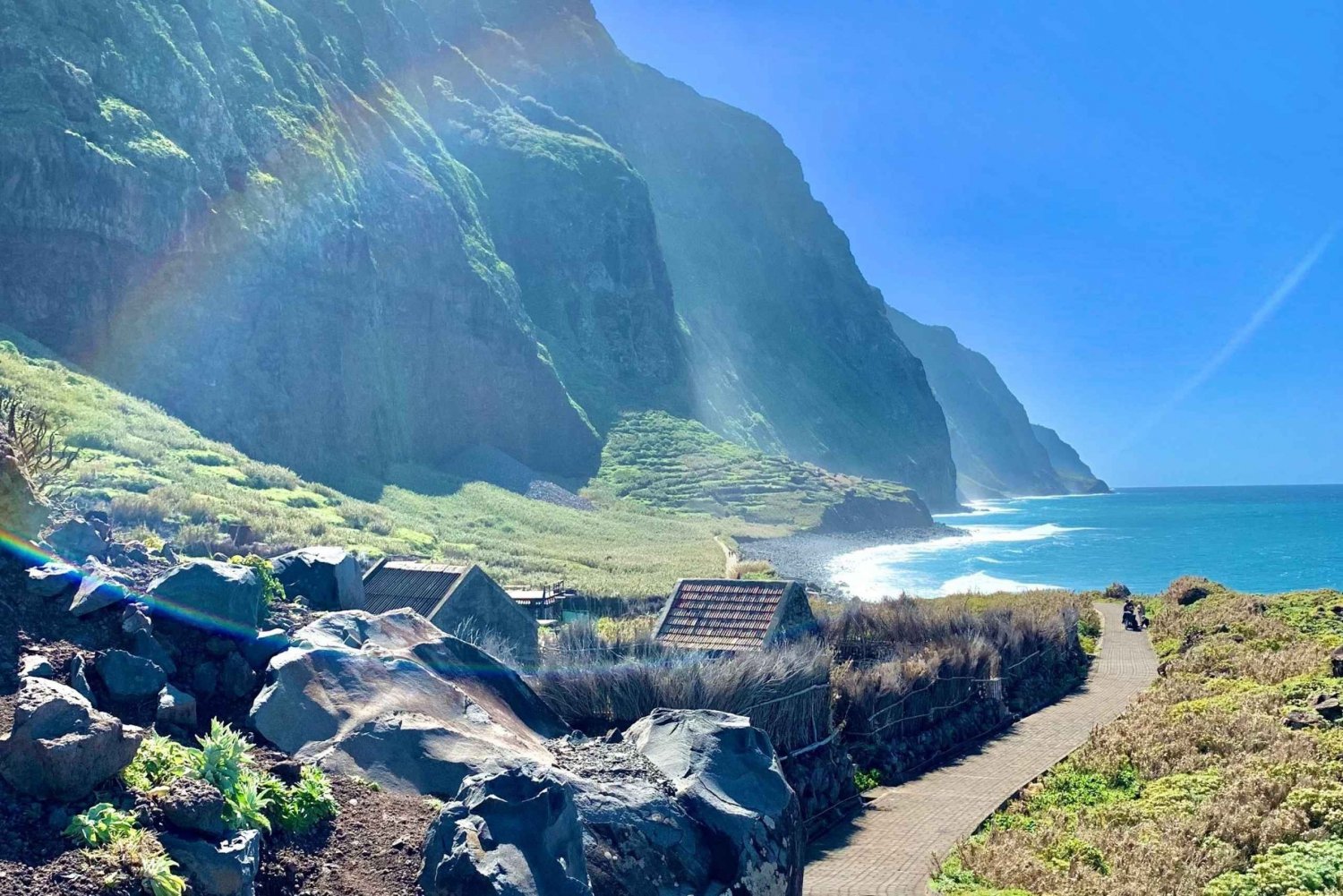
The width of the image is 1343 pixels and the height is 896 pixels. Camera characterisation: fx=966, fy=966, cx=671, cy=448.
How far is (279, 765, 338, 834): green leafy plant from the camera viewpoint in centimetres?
522

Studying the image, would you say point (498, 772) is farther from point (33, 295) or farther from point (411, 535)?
point (33, 295)

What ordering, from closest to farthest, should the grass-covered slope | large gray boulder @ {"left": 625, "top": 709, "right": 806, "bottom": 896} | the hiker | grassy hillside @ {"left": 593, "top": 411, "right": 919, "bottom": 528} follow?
1. large gray boulder @ {"left": 625, "top": 709, "right": 806, "bottom": 896}
2. the grass-covered slope
3. the hiker
4. grassy hillside @ {"left": 593, "top": 411, "right": 919, "bottom": 528}

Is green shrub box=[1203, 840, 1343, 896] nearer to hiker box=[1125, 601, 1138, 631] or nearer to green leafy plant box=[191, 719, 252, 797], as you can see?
green leafy plant box=[191, 719, 252, 797]

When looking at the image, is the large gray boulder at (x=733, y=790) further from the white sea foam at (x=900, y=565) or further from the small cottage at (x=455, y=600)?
the white sea foam at (x=900, y=565)

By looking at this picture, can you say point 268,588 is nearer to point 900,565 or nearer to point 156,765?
point 156,765

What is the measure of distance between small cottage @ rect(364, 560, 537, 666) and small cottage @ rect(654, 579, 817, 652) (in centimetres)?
255

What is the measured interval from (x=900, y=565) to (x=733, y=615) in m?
63.0

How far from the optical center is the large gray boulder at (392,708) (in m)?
6.20

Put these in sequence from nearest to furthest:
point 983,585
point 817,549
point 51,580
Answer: point 51,580 → point 983,585 → point 817,549

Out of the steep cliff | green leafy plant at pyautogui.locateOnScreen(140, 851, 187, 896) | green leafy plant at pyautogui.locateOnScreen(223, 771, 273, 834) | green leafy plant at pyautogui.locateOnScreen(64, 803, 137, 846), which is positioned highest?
the steep cliff

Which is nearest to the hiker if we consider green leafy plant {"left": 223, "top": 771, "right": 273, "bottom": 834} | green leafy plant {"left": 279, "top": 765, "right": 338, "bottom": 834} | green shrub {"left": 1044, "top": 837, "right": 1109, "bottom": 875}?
green shrub {"left": 1044, "top": 837, "right": 1109, "bottom": 875}

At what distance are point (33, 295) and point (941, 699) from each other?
47.3 meters

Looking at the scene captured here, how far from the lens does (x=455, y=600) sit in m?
14.6

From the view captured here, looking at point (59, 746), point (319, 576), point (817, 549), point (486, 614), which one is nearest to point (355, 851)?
point (59, 746)
